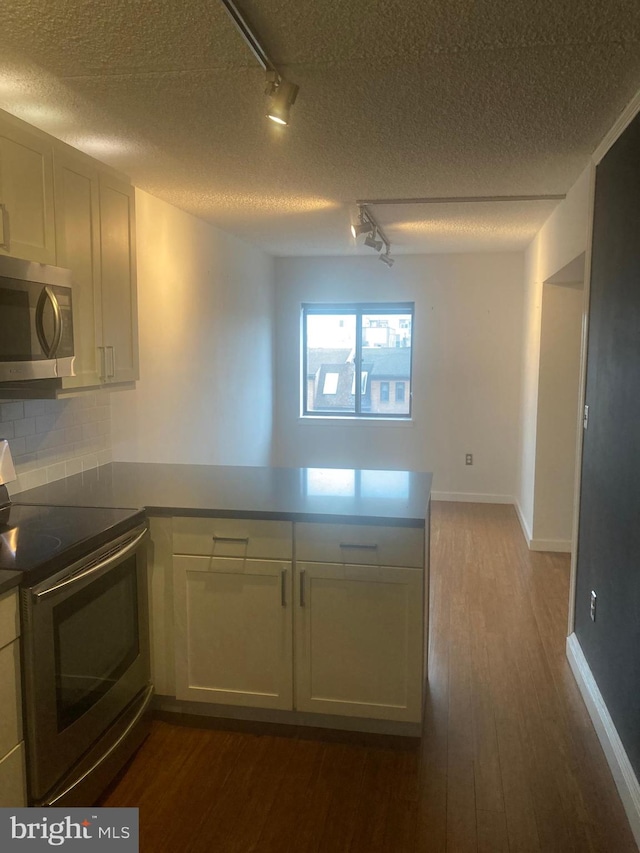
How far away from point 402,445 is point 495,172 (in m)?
3.51

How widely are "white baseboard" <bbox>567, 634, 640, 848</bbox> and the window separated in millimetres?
3751

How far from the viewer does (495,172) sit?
3.21 meters

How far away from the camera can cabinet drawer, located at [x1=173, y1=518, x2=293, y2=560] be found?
93.2 inches

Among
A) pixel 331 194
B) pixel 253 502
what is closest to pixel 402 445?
pixel 331 194

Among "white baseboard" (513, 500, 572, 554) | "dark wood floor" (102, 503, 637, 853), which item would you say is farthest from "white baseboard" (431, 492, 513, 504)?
"dark wood floor" (102, 503, 637, 853)

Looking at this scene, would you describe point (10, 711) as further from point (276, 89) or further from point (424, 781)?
point (276, 89)

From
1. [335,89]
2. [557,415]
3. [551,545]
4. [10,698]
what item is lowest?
[551,545]

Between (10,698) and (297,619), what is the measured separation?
1011mm

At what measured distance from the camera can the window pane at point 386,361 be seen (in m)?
6.41

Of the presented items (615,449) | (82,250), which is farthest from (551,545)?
(82,250)

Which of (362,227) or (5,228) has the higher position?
(362,227)

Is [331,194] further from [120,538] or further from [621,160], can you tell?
→ [120,538]

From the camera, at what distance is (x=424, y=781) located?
221cm

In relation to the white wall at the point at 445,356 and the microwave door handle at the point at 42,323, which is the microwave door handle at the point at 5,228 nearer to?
the microwave door handle at the point at 42,323
